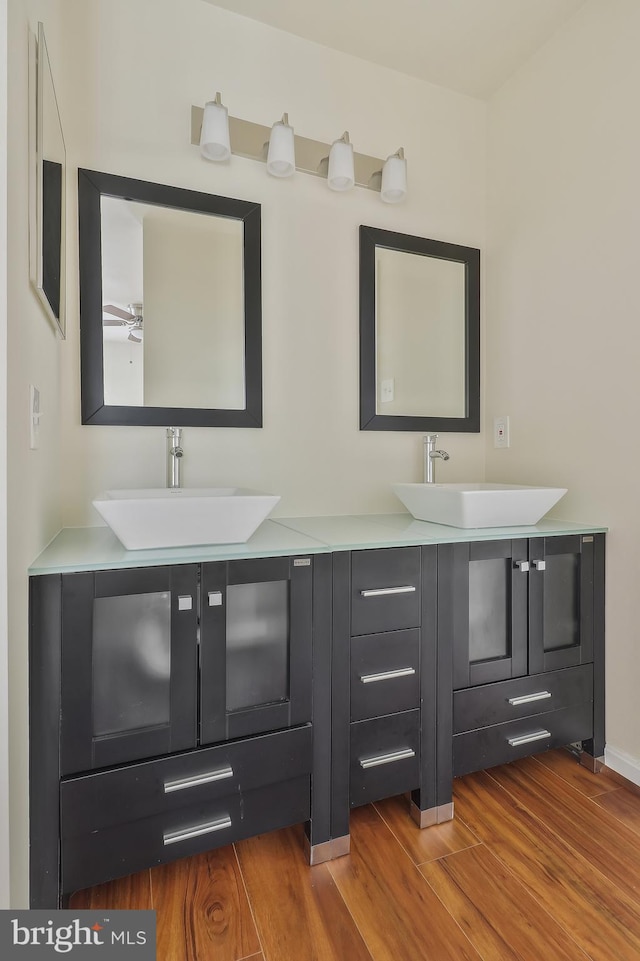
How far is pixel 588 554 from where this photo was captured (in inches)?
67.1

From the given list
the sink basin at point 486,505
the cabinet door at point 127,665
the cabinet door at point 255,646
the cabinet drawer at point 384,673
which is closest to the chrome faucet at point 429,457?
the sink basin at point 486,505

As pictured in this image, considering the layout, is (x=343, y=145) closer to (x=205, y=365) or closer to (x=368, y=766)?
(x=205, y=365)

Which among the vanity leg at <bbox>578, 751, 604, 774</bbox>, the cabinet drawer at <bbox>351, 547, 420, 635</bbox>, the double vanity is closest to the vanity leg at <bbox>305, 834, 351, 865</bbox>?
the double vanity

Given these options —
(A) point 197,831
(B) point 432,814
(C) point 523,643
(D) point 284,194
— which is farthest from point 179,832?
(D) point 284,194

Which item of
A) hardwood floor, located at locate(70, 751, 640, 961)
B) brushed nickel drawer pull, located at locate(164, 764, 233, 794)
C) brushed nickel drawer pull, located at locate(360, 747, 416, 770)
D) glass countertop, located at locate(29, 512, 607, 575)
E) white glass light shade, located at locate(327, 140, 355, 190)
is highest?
white glass light shade, located at locate(327, 140, 355, 190)

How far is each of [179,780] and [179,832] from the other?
124 millimetres

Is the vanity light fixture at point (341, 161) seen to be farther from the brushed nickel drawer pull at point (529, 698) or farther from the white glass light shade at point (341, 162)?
the brushed nickel drawer pull at point (529, 698)

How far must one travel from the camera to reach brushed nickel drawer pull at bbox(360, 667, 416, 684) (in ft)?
4.50

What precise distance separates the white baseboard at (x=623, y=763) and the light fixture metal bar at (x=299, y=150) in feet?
7.21

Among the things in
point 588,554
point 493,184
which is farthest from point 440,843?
point 493,184

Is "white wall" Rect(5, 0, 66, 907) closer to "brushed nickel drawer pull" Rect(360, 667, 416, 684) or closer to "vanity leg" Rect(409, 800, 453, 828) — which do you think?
"brushed nickel drawer pull" Rect(360, 667, 416, 684)

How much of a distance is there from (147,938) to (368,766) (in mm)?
616

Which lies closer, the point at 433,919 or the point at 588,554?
the point at 433,919

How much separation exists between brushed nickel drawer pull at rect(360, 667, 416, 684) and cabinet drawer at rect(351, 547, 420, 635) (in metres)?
0.12
